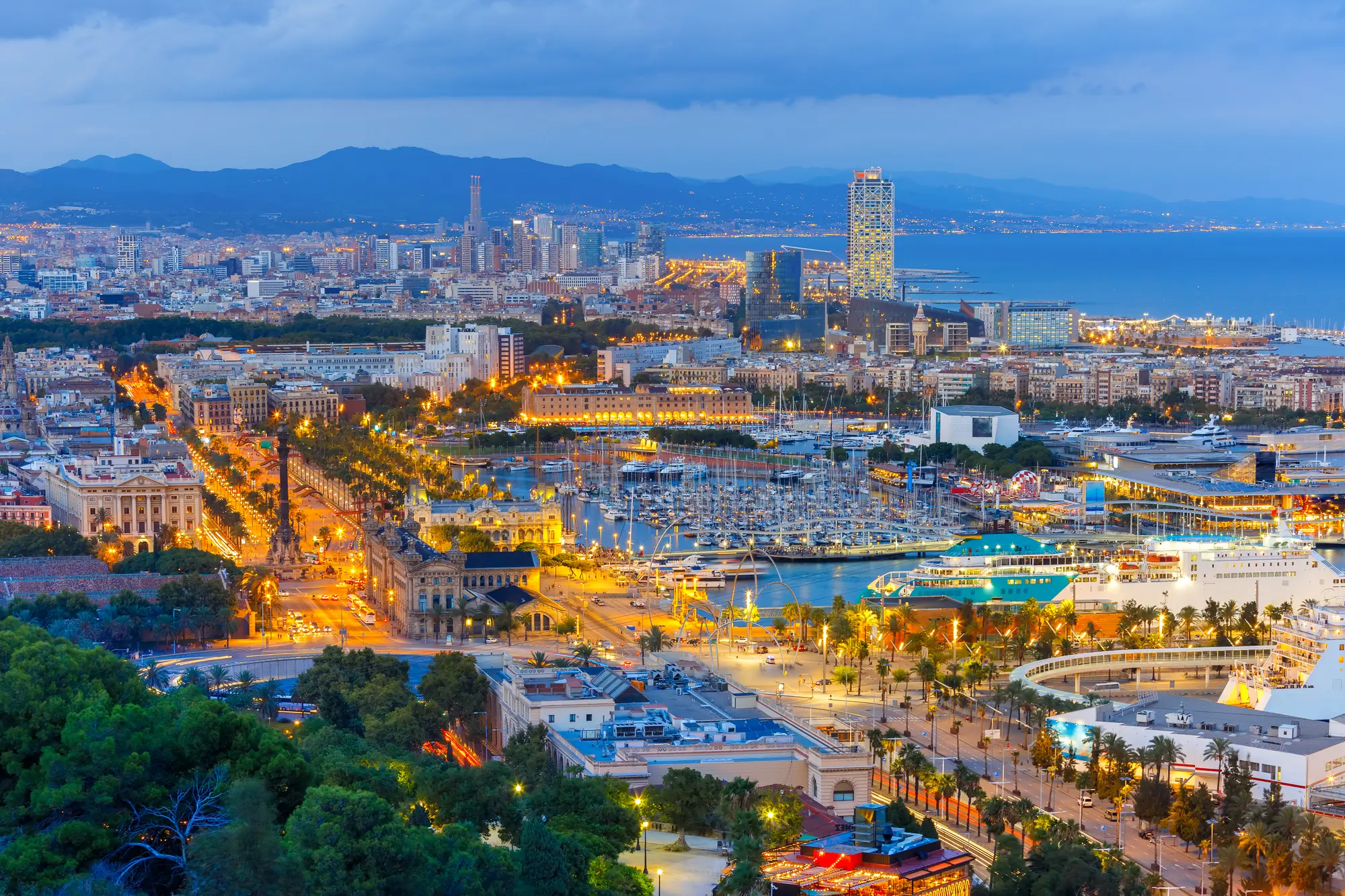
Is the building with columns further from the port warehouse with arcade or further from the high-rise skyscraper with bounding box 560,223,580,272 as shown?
the high-rise skyscraper with bounding box 560,223,580,272

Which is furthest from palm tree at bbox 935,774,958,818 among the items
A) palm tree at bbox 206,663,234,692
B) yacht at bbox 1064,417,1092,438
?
yacht at bbox 1064,417,1092,438

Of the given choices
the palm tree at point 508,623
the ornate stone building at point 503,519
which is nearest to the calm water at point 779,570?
the ornate stone building at point 503,519

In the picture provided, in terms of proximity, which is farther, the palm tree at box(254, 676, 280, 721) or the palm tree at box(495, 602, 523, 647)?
the palm tree at box(495, 602, 523, 647)

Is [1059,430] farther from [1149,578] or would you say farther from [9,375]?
[9,375]

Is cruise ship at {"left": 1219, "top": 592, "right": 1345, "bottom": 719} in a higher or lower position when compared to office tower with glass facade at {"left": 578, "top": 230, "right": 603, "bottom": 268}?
lower

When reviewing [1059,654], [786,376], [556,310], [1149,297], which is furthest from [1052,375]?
[1149,297]

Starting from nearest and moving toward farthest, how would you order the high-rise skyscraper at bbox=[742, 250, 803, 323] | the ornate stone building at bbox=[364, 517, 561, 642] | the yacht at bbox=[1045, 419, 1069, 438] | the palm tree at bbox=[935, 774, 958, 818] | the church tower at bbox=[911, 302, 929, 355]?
the palm tree at bbox=[935, 774, 958, 818] → the ornate stone building at bbox=[364, 517, 561, 642] → the yacht at bbox=[1045, 419, 1069, 438] → the church tower at bbox=[911, 302, 929, 355] → the high-rise skyscraper at bbox=[742, 250, 803, 323]

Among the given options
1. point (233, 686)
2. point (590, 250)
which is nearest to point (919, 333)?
point (590, 250)

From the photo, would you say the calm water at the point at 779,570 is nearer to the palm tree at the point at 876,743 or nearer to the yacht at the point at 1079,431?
the palm tree at the point at 876,743
